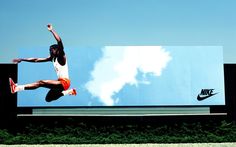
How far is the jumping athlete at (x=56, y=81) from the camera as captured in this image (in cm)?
1992

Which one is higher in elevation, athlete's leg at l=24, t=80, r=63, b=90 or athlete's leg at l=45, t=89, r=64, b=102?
athlete's leg at l=24, t=80, r=63, b=90

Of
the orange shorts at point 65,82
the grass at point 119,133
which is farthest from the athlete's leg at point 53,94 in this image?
the grass at point 119,133

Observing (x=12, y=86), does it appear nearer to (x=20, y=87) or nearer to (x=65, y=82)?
(x=20, y=87)

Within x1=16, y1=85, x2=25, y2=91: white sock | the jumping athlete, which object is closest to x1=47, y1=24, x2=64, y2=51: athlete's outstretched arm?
Result: the jumping athlete

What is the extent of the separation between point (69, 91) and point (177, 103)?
14.5 feet

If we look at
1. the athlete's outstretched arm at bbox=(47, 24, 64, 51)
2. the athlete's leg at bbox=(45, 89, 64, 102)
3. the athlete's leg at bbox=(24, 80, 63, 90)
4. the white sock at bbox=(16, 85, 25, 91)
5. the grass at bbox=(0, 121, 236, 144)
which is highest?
the athlete's outstretched arm at bbox=(47, 24, 64, 51)

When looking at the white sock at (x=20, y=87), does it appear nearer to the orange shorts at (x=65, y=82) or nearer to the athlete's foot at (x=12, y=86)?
the athlete's foot at (x=12, y=86)

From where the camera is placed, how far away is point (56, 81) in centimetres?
1998

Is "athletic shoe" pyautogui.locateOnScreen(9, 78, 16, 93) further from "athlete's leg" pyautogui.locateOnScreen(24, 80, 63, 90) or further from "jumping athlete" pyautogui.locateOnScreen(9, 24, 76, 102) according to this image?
"athlete's leg" pyautogui.locateOnScreen(24, 80, 63, 90)

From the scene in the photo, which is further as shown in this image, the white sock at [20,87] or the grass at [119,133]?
the white sock at [20,87]

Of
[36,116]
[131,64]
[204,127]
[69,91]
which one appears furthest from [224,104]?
[36,116]

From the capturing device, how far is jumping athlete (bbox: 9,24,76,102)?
19.9 meters

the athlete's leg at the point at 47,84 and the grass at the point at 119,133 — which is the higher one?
the athlete's leg at the point at 47,84

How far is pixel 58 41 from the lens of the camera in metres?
20.0
